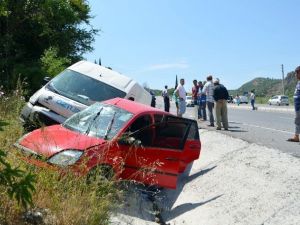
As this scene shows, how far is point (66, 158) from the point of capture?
695cm

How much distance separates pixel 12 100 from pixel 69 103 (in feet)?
5.82

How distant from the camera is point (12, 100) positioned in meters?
11.9

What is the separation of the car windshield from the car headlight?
74 centimetres

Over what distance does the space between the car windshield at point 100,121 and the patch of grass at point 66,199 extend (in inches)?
64.9

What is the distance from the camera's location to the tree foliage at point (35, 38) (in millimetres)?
18808

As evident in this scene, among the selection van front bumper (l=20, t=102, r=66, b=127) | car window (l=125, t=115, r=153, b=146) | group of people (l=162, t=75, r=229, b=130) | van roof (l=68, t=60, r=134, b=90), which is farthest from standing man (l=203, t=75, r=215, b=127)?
car window (l=125, t=115, r=153, b=146)

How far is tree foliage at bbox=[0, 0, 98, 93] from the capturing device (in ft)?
61.7

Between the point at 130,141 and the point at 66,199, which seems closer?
the point at 66,199

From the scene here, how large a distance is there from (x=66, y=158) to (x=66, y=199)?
1319 millimetres

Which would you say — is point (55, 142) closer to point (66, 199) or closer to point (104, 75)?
point (66, 199)

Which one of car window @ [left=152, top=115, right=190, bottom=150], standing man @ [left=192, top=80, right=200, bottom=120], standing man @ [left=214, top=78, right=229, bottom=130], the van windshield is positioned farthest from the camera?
standing man @ [left=192, top=80, right=200, bottom=120]

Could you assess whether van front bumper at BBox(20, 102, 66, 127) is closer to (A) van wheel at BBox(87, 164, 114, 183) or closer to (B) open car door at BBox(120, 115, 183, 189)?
(B) open car door at BBox(120, 115, 183, 189)

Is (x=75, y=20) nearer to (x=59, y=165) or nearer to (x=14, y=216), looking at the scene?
(x=59, y=165)

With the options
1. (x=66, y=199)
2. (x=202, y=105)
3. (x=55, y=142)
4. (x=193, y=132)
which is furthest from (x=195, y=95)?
(x=66, y=199)
